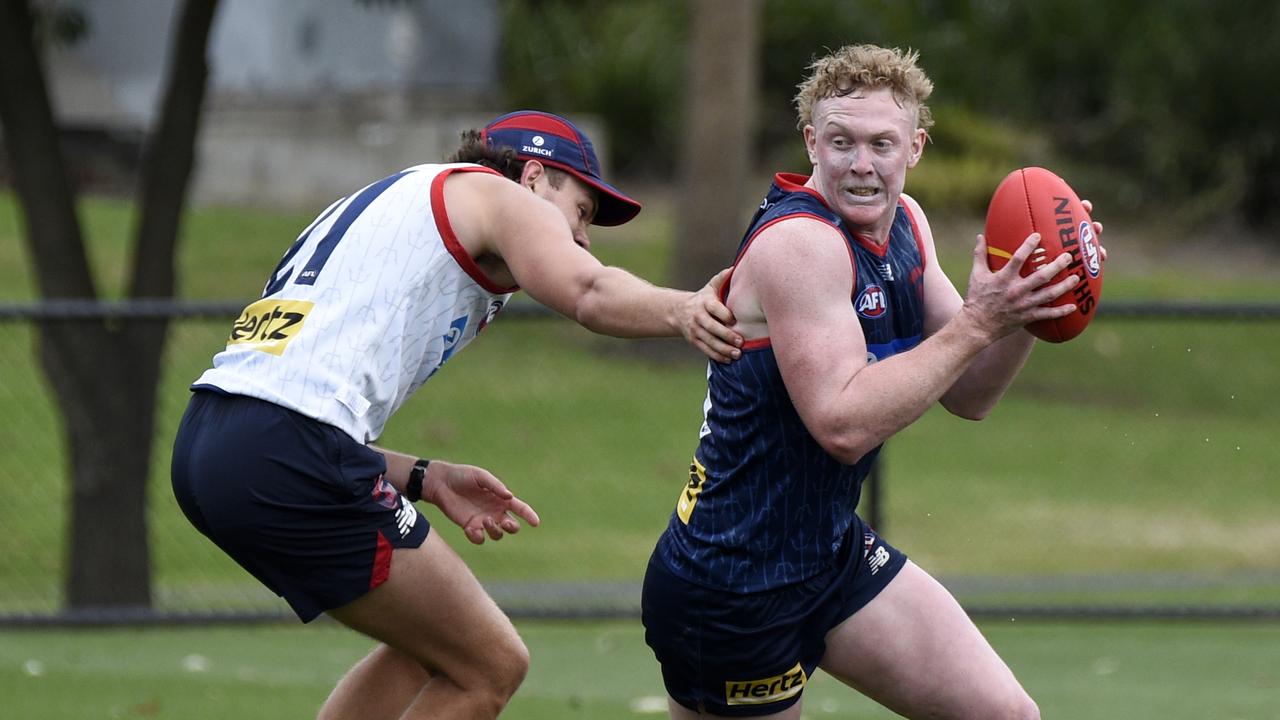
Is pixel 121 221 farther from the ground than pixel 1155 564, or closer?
closer

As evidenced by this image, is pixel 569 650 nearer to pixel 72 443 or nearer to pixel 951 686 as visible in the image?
pixel 72 443

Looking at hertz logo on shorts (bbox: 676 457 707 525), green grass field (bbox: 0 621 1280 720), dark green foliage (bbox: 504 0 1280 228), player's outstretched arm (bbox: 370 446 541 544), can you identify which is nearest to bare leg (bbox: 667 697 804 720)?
hertz logo on shorts (bbox: 676 457 707 525)

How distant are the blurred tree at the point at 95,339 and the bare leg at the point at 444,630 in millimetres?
4285

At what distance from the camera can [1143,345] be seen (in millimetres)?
15594

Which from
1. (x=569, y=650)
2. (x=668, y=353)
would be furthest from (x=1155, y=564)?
(x=668, y=353)

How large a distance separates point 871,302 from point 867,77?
504mm

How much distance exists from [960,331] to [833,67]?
0.71 metres

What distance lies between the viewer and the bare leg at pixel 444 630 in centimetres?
391

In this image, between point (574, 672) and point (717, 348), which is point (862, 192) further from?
point (574, 672)

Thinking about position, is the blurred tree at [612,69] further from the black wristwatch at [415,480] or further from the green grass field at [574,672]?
the black wristwatch at [415,480]

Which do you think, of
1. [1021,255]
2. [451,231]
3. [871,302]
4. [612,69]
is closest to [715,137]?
[612,69]

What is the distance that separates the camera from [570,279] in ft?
12.1

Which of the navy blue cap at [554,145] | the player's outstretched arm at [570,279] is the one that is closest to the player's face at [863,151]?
the player's outstretched arm at [570,279]

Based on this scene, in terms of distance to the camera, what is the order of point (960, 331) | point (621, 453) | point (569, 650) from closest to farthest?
point (960, 331) → point (569, 650) → point (621, 453)
